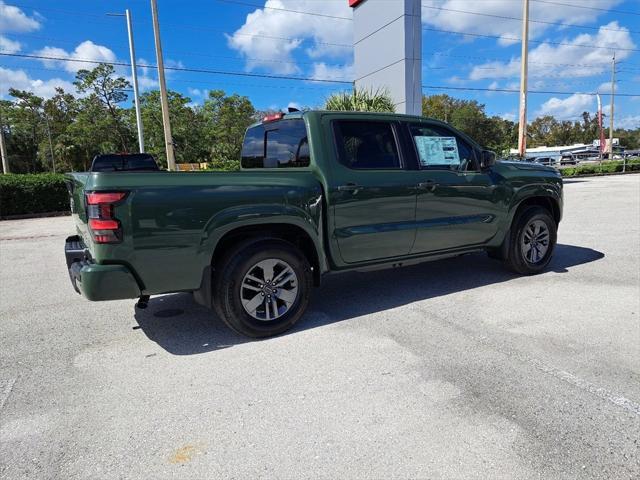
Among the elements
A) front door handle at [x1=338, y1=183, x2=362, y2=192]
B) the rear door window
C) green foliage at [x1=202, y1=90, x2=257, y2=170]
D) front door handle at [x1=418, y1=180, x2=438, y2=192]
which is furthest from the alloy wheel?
green foliage at [x1=202, y1=90, x2=257, y2=170]

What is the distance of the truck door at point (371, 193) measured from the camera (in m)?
4.18

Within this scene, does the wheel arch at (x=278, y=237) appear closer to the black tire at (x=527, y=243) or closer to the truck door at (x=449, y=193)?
the truck door at (x=449, y=193)

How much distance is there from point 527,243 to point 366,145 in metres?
2.57

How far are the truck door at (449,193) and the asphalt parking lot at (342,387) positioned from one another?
637 mm

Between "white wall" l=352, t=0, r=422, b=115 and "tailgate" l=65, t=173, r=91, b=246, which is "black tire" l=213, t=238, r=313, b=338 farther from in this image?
"white wall" l=352, t=0, r=422, b=115

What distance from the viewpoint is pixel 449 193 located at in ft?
15.9

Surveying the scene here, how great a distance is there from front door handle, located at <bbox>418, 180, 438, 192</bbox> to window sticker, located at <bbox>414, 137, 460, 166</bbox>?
8.1 inches

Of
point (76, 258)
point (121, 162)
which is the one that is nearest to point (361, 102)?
point (121, 162)


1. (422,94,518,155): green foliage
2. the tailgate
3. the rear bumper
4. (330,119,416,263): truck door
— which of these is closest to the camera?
the rear bumper

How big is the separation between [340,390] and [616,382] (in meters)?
1.81

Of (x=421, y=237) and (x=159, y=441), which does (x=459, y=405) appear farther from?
(x=421, y=237)

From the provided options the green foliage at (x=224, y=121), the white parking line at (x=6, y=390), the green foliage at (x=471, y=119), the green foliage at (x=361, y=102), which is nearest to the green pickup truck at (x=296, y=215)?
the white parking line at (x=6, y=390)

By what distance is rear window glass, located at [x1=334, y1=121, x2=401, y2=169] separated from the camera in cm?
429

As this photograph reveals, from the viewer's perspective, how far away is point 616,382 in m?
3.03
